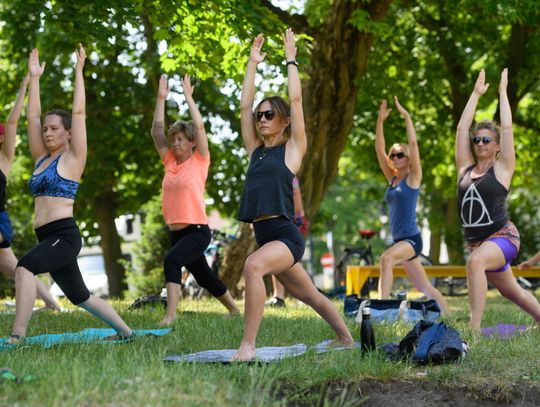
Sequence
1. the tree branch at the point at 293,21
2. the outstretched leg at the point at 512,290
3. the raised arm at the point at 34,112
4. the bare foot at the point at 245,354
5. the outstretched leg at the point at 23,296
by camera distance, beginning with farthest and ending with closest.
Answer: the tree branch at the point at 293,21 → the outstretched leg at the point at 512,290 → the raised arm at the point at 34,112 → the outstretched leg at the point at 23,296 → the bare foot at the point at 245,354

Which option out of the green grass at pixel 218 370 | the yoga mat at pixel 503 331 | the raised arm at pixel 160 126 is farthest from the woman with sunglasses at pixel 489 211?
the raised arm at pixel 160 126

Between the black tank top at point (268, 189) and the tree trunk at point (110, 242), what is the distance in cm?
1889

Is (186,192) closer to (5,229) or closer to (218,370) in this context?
(5,229)

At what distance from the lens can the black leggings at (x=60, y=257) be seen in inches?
275

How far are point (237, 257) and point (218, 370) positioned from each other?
10.6 m

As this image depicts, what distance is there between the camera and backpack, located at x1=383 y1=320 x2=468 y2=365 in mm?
6336

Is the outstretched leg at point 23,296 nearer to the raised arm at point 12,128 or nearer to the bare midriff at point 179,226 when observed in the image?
the raised arm at point 12,128

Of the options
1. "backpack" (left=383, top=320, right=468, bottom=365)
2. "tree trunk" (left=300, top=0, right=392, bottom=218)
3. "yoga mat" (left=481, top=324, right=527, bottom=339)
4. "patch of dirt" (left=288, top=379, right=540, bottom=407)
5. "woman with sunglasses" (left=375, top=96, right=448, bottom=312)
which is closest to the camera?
"patch of dirt" (left=288, top=379, right=540, bottom=407)

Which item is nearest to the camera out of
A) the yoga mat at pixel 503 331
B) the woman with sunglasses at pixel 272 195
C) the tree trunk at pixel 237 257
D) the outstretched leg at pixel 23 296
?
the woman with sunglasses at pixel 272 195

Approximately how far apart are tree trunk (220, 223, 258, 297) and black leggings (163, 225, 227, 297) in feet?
21.1

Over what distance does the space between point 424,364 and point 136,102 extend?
1824cm

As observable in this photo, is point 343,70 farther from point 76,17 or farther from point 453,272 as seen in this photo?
point 76,17

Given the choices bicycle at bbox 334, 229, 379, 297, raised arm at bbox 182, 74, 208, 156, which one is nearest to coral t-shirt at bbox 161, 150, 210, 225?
raised arm at bbox 182, 74, 208, 156

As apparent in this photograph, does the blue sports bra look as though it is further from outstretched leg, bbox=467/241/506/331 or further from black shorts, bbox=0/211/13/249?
outstretched leg, bbox=467/241/506/331
